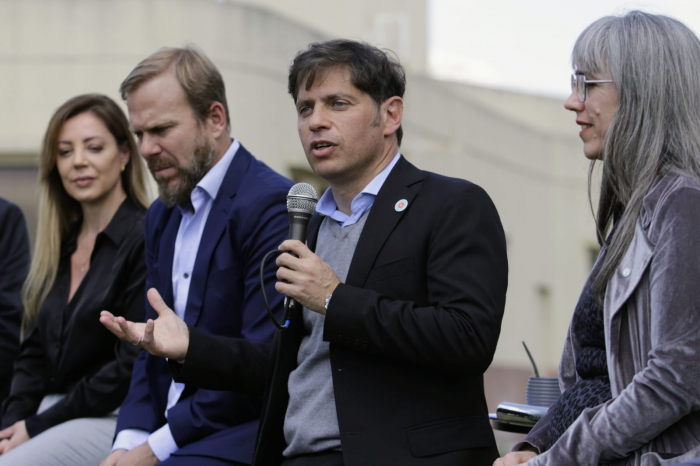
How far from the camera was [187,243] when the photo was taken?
4.05 m

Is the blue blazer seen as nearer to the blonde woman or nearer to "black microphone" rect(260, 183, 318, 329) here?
the blonde woman

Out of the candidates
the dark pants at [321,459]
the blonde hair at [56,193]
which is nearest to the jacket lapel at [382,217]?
the dark pants at [321,459]

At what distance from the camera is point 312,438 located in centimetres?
302

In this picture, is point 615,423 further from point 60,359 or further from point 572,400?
point 60,359

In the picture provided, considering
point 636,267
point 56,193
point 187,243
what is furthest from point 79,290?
point 636,267

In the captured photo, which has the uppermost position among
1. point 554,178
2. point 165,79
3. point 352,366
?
point 165,79

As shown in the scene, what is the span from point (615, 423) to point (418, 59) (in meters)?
20.1

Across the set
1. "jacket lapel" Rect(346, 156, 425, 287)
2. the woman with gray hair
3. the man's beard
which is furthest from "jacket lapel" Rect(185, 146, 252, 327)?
the woman with gray hair

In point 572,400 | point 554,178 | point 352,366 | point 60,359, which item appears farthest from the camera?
point 554,178

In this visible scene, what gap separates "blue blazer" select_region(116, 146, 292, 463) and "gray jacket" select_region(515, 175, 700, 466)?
1.42m

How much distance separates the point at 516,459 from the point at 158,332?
4.38 ft

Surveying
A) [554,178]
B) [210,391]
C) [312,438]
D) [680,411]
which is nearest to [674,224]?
[680,411]

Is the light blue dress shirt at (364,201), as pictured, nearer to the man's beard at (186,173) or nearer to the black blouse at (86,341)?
the man's beard at (186,173)

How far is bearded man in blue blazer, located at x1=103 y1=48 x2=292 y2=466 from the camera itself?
3.65 m
